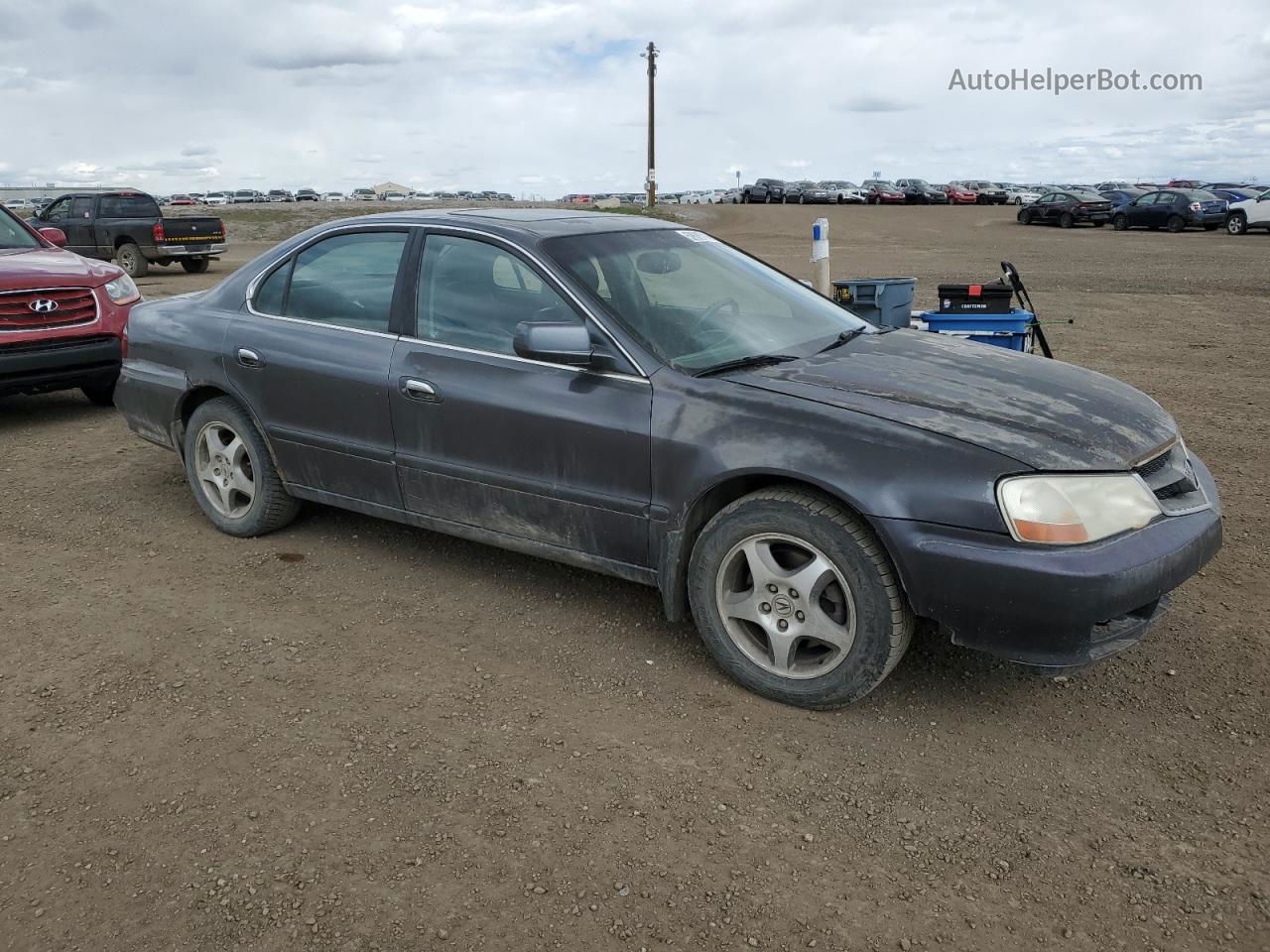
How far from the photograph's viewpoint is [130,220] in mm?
19281

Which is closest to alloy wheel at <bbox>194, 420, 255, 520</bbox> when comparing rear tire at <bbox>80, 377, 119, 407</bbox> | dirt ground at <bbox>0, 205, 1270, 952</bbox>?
dirt ground at <bbox>0, 205, 1270, 952</bbox>

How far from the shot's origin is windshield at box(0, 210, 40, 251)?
27.3 feet

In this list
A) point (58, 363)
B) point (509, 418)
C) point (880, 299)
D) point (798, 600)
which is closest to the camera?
point (798, 600)

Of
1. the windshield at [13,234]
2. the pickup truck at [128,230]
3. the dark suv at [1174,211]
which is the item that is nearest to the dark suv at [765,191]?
the dark suv at [1174,211]

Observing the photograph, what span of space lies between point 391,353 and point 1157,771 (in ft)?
10.5

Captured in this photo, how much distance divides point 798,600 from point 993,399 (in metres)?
0.97

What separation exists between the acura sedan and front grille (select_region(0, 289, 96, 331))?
284cm

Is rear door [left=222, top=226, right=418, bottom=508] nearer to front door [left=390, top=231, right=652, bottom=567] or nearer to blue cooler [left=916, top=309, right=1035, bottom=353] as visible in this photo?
front door [left=390, top=231, right=652, bottom=567]

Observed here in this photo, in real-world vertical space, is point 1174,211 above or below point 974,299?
above

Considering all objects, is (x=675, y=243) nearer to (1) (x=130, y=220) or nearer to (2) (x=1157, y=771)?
(2) (x=1157, y=771)

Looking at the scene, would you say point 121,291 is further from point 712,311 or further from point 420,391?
point 712,311

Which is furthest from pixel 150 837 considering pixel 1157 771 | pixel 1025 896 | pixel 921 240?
pixel 921 240

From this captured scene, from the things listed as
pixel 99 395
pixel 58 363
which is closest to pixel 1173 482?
pixel 58 363

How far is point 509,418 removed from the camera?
3953 millimetres
